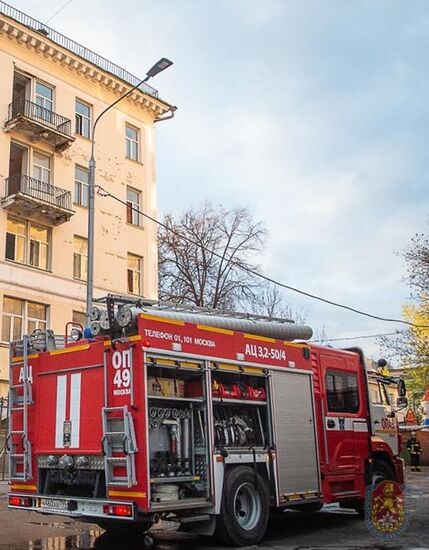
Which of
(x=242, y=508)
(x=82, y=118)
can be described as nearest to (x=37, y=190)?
(x=82, y=118)

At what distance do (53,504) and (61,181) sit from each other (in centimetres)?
2225

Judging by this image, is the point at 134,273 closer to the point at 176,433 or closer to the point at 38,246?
the point at 38,246

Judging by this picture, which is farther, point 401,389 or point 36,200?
point 36,200

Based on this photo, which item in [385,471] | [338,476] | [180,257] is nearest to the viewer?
[338,476]

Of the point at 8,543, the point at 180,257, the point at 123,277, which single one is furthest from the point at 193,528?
the point at 180,257

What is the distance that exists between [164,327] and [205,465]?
6.19 feet

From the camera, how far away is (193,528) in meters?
9.03

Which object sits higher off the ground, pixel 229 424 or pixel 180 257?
pixel 180 257

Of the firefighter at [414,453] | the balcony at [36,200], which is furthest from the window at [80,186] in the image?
the firefighter at [414,453]

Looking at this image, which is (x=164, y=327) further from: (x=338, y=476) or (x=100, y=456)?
(x=338, y=476)

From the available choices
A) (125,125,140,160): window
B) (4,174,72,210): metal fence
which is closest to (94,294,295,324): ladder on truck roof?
(4,174,72,210): metal fence

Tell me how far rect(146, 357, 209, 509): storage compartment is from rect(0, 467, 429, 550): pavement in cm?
115

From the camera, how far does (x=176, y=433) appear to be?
8750 millimetres

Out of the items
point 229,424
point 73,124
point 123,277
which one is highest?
point 73,124
